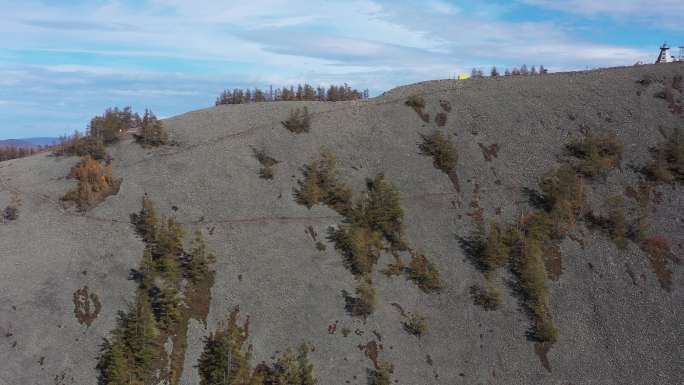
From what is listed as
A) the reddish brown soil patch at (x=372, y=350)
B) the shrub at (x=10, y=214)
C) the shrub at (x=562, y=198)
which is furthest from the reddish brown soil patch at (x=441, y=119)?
the shrub at (x=10, y=214)

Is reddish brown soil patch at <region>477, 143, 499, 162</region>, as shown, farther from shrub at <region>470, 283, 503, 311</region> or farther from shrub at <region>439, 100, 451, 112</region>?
shrub at <region>470, 283, 503, 311</region>

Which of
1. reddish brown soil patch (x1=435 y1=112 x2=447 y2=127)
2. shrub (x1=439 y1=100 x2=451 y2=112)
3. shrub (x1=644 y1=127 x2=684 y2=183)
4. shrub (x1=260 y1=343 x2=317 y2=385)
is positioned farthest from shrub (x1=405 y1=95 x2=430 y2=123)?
shrub (x1=260 y1=343 x2=317 y2=385)

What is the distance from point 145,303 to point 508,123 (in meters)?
28.5

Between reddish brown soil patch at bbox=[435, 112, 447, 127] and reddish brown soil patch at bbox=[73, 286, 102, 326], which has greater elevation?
reddish brown soil patch at bbox=[435, 112, 447, 127]

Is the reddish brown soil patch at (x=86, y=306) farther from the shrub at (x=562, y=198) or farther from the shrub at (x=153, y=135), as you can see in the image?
the shrub at (x=562, y=198)

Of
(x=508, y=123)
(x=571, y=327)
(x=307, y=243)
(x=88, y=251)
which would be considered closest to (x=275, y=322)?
(x=307, y=243)

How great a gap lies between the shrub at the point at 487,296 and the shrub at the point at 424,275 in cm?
184

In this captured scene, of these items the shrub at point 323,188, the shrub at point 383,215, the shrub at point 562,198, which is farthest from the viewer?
the shrub at point 323,188

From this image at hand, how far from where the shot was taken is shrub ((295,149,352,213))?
114 feet

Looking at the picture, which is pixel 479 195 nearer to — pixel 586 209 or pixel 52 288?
pixel 586 209

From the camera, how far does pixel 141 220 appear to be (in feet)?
104

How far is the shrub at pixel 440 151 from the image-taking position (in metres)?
38.6

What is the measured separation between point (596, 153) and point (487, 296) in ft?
48.4

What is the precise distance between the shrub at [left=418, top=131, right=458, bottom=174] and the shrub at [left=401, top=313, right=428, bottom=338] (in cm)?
1295
